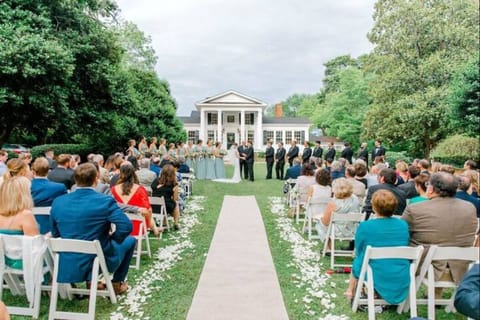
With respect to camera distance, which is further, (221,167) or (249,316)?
(221,167)

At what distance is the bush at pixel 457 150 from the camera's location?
21.8 metres

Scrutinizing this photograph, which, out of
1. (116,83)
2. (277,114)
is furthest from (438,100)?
(277,114)

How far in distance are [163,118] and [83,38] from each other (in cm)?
1105

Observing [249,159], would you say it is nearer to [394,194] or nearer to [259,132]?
[394,194]

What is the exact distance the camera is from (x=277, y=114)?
209 ft

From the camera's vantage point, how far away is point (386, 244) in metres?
4.02

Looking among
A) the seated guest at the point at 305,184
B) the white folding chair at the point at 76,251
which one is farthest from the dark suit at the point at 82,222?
the seated guest at the point at 305,184

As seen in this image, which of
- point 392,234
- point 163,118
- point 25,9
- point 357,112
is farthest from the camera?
point 357,112

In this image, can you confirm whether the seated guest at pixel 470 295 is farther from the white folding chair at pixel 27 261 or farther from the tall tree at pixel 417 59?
the tall tree at pixel 417 59

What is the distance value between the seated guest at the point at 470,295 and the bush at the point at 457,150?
2199cm

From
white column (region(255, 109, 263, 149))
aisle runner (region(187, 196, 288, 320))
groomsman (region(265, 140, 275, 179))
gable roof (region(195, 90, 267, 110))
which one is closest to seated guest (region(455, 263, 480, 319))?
aisle runner (region(187, 196, 288, 320))

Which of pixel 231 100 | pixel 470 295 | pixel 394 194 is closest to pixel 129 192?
pixel 394 194

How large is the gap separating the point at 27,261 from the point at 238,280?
101 inches

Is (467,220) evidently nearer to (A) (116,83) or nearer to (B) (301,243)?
(B) (301,243)
